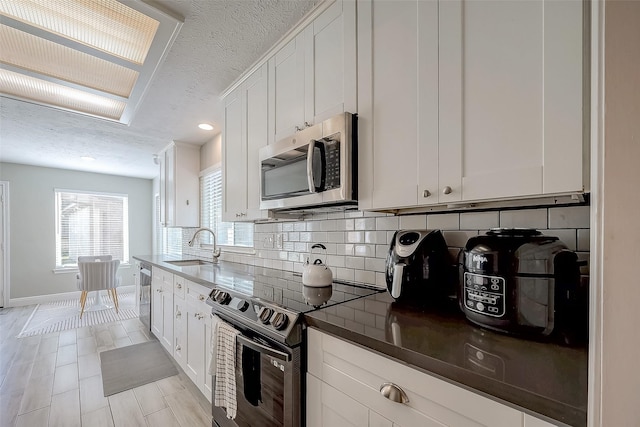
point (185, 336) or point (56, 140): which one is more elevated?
point (56, 140)

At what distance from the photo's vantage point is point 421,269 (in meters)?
1.15

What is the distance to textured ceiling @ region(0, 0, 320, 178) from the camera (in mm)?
1467

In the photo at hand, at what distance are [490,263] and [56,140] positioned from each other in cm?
476

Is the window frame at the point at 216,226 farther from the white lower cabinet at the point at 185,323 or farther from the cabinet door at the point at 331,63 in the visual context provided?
the cabinet door at the point at 331,63

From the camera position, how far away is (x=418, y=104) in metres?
1.03

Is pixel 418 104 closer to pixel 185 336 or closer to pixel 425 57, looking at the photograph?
pixel 425 57

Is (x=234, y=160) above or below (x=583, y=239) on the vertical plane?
above

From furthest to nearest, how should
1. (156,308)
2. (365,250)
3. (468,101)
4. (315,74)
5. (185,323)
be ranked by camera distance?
(156,308) < (185,323) < (365,250) < (315,74) < (468,101)

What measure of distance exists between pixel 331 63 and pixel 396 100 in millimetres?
507

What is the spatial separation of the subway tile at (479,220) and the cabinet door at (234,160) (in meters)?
1.52

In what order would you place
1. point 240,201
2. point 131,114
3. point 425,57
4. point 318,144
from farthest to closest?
point 131,114
point 240,201
point 318,144
point 425,57

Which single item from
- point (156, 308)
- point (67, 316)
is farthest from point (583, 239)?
point (67, 316)

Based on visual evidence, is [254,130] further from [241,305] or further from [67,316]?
[67,316]

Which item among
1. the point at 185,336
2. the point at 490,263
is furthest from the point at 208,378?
the point at 490,263
